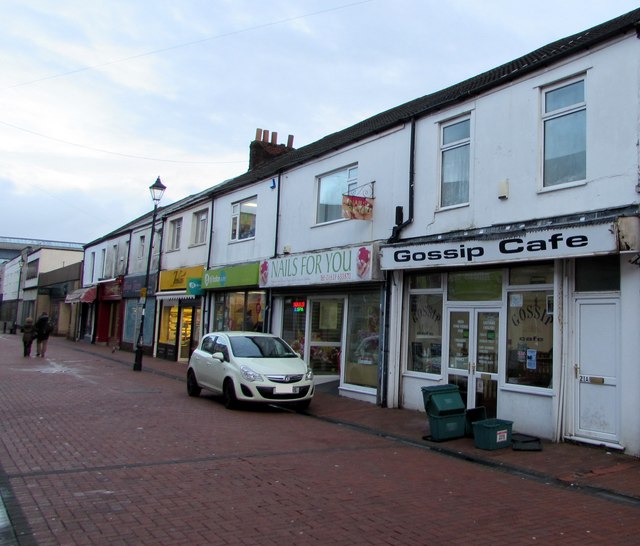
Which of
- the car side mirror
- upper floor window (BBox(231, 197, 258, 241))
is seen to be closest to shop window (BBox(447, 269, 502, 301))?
the car side mirror

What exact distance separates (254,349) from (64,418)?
4.11 m

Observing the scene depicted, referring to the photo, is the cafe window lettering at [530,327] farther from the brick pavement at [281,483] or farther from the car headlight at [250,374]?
the car headlight at [250,374]

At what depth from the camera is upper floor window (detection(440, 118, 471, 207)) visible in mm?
11258

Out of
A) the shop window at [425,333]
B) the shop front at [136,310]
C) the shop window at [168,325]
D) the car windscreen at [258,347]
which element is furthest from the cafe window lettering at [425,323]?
the shop front at [136,310]

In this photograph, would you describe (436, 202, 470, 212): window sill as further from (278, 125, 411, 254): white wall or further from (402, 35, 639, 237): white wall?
(278, 125, 411, 254): white wall

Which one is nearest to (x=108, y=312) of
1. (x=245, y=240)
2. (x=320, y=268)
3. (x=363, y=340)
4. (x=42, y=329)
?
(x=42, y=329)

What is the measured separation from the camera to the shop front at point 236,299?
58.7 feet

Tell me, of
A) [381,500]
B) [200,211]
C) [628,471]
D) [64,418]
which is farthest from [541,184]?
[200,211]

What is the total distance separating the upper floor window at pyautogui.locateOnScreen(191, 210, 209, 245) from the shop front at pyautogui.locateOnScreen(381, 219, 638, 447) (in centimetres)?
1161

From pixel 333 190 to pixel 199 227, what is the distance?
9244 millimetres

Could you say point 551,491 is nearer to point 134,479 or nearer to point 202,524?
point 202,524

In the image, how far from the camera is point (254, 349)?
41.4ft

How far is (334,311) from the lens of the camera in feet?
49.3

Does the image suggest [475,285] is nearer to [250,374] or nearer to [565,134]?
[565,134]
